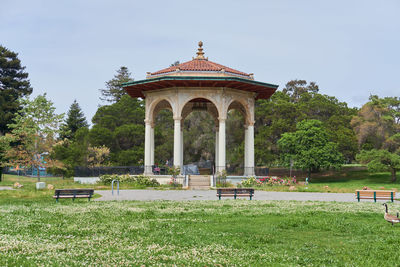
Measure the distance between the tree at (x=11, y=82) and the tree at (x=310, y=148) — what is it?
37.1 meters

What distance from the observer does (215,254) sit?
267 inches

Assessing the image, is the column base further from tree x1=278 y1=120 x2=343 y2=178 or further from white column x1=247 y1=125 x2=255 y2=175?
tree x1=278 y1=120 x2=343 y2=178

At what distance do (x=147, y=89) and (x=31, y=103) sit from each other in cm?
1285

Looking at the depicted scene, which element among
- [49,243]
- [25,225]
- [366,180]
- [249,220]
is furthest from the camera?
[366,180]

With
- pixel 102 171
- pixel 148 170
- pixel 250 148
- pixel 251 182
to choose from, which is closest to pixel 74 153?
pixel 102 171

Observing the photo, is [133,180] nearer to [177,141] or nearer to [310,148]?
[177,141]

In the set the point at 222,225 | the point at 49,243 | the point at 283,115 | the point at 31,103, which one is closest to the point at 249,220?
the point at 222,225

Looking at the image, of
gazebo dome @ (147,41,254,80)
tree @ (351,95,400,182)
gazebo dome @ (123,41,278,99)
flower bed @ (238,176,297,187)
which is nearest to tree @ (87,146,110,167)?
gazebo dome @ (123,41,278,99)

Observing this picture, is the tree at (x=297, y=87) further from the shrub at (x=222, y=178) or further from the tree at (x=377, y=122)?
the shrub at (x=222, y=178)

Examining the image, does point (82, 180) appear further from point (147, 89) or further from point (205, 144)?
point (205, 144)

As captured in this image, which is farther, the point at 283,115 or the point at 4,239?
the point at 283,115

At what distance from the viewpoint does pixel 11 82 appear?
188 ft

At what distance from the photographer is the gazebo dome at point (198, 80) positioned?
3001 centimetres

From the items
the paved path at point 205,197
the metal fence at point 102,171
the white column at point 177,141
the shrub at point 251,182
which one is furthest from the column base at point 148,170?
the paved path at point 205,197
